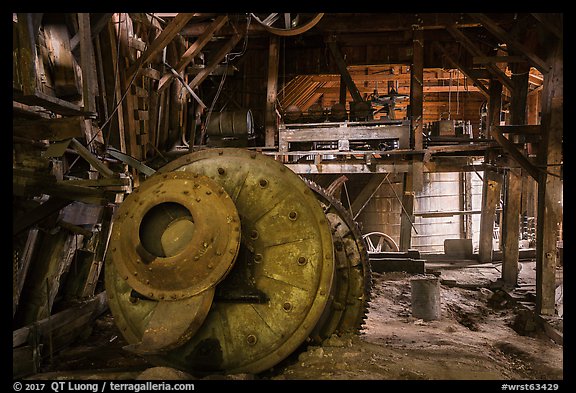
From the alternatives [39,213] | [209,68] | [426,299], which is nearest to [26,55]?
[39,213]

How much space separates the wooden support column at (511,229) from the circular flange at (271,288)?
22.7 ft

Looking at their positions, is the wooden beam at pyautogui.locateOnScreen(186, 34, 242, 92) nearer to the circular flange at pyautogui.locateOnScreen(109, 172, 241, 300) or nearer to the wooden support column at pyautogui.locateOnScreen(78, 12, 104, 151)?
the wooden support column at pyautogui.locateOnScreen(78, 12, 104, 151)

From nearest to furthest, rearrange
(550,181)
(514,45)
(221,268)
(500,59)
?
(221,268) < (550,181) < (514,45) < (500,59)

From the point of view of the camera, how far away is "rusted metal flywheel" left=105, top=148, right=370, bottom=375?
317cm

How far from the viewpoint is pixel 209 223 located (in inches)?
126

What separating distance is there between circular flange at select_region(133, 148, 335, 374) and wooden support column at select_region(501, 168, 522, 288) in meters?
6.90

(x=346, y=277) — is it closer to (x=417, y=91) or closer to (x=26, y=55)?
(x=26, y=55)

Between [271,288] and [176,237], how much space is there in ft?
2.70

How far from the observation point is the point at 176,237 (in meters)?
3.35

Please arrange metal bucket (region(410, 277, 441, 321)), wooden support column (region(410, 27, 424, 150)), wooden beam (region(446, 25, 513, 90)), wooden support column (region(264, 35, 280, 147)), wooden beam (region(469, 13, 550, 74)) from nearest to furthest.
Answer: metal bucket (region(410, 277, 441, 321)), wooden beam (region(469, 13, 550, 74)), wooden beam (region(446, 25, 513, 90)), wooden support column (region(410, 27, 424, 150)), wooden support column (region(264, 35, 280, 147))

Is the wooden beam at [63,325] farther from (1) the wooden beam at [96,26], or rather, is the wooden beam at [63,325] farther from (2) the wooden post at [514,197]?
(2) the wooden post at [514,197]

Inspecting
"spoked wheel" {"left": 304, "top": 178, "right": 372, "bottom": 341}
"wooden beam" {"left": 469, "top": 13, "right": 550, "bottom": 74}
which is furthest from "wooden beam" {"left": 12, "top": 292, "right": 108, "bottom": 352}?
"wooden beam" {"left": 469, "top": 13, "right": 550, "bottom": 74}

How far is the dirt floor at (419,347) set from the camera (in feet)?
11.1

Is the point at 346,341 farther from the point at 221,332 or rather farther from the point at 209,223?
the point at 209,223
